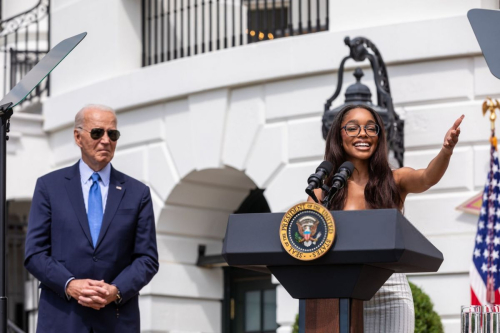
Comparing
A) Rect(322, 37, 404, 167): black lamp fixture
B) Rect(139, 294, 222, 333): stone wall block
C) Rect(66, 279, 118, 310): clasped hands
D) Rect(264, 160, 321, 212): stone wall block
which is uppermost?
Rect(322, 37, 404, 167): black lamp fixture

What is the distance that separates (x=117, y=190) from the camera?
20.1ft

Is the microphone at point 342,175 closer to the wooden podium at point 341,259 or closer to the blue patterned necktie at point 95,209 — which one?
the wooden podium at point 341,259

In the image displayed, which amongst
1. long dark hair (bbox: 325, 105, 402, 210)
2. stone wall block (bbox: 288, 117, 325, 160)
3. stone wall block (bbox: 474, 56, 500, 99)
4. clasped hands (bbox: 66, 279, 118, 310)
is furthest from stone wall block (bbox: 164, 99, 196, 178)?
long dark hair (bbox: 325, 105, 402, 210)

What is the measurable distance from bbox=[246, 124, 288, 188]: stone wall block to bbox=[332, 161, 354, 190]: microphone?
618 cm

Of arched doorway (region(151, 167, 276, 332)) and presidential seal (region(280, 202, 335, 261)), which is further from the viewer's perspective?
arched doorway (region(151, 167, 276, 332))

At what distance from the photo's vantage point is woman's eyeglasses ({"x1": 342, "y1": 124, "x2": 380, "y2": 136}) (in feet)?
16.9

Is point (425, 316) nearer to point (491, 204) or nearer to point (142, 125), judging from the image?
point (491, 204)

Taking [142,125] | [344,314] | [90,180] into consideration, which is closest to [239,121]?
[142,125]

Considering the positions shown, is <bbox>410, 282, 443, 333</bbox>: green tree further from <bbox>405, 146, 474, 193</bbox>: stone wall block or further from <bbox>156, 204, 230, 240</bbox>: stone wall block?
<bbox>156, 204, 230, 240</bbox>: stone wall block

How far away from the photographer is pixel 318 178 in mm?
4652

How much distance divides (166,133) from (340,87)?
277cm

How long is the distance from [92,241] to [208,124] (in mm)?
5792

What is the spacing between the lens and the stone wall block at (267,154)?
1110 cm

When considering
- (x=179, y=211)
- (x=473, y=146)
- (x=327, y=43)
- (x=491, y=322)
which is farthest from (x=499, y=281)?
(x=491, y=322)
